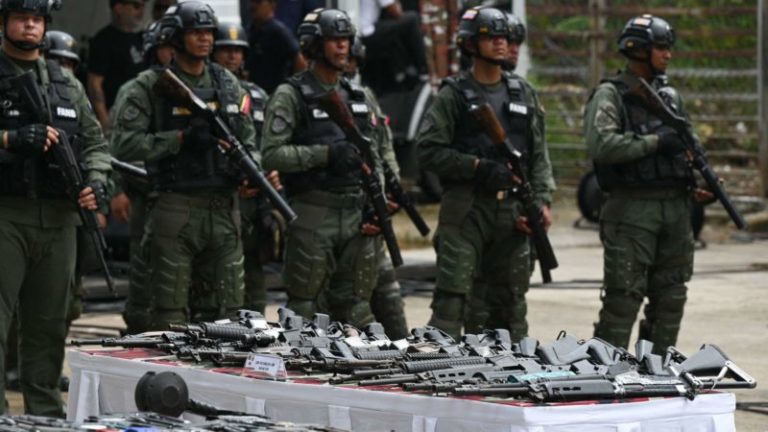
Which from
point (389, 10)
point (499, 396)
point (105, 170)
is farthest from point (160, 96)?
point (389, 10)

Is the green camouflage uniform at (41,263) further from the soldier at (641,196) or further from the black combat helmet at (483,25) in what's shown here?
the soldier at (641,196)

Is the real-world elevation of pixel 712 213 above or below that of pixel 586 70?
below

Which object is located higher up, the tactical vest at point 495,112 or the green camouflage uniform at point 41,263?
the tactical vest at point 495,112

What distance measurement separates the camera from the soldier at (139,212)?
10828 mm

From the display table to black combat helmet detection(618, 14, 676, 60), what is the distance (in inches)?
179

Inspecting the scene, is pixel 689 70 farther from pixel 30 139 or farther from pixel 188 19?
pixel 30 139

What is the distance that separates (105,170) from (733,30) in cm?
1176

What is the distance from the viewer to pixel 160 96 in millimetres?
10078

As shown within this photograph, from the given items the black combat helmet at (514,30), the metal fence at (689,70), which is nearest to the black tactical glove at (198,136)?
the black combat helmet at (514,30)

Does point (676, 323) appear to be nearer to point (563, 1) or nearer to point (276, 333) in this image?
point (276, 333)

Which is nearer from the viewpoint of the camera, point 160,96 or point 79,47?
point 160,96

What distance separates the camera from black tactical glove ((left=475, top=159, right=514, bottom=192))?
35.1 feet

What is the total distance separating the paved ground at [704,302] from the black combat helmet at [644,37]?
78.4 inches

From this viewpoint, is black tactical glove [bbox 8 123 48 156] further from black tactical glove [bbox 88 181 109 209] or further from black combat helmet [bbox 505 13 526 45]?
black combat helmet [bbox 505 13 526 45]
